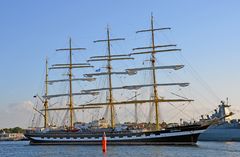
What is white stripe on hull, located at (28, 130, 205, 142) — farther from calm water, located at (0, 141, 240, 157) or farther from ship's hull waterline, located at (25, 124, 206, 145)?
calm water, located at (0, 141, 240, 157)

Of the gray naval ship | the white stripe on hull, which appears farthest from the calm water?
the gray naval ship

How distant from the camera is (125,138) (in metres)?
82.0

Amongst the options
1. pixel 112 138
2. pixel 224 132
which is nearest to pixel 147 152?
pixel 112 138

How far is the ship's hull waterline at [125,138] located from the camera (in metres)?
75.5

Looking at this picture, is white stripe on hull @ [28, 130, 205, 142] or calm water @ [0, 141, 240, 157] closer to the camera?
calm water @ [0, 141, 240, 157]

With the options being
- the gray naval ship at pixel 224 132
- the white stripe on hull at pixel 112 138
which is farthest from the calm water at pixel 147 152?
the gray naval ship at pixel 224 132

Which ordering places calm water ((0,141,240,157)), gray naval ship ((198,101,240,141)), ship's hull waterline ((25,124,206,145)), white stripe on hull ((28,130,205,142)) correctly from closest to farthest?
1. calm water ((0,141,240,157))
2. white stripe on hull ((28,130,205,142))
3. ship's hull waterline ((25,124,206,145))
4. gray naval ship ((198,101,240,141))

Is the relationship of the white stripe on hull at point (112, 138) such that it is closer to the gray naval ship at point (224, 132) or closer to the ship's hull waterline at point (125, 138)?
the ship's hull waterline at point (125, 138)

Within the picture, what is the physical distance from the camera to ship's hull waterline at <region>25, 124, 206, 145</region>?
7550 cm

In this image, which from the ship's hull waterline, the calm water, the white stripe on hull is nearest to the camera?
the calm water

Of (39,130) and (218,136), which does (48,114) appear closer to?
(39,130)

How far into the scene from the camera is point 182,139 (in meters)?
75.6

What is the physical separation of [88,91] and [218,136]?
38604 millimetres

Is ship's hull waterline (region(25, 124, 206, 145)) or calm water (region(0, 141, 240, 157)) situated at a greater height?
ship's hull waterline (region(25, 124, 206, 145))
